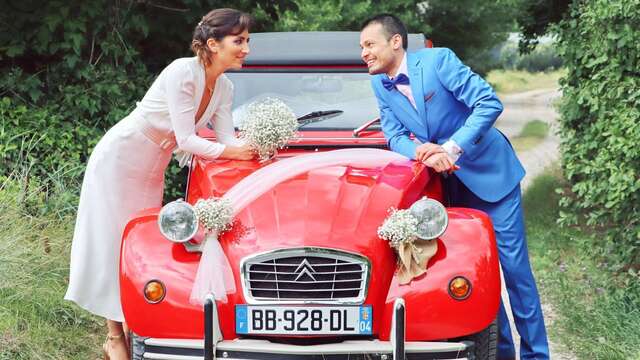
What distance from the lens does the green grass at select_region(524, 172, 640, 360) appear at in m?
5.50

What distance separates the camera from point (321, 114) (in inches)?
233

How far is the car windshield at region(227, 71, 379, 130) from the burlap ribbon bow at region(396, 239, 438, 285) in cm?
177

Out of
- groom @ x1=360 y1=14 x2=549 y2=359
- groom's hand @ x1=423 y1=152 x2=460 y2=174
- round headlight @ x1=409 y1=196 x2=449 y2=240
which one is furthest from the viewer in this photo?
groom @ x1=360 y1=14 x2=549 y2=359

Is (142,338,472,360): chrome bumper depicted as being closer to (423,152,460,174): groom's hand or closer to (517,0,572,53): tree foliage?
(423,152,460,174): groom's hand

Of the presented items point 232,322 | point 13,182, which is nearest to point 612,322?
point 232,322

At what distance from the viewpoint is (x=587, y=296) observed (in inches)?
272

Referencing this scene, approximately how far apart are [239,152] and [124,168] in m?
0.61

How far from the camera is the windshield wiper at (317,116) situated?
584 centimetres

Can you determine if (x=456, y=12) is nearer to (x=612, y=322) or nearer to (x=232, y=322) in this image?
(x=612, y=322)

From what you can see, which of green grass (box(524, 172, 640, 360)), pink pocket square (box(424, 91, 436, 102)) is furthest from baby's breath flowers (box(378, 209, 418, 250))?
green grass (box(524, 172, 640, 360))

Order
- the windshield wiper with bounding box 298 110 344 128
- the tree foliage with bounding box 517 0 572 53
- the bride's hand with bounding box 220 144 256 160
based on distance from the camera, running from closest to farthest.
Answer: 1. the bride's hand with bounding box 220 144 256 160
2. the windshield wiper with bounding box 298 110 344 128
3. the tree foliage with bounding box 517 0 572 53

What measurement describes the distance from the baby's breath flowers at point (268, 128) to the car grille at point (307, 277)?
1.09m

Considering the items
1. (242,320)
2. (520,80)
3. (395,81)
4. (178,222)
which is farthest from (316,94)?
(520,80)

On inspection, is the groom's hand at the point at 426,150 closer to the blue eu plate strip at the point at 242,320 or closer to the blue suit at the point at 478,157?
the blue suit at the point at 478,157
